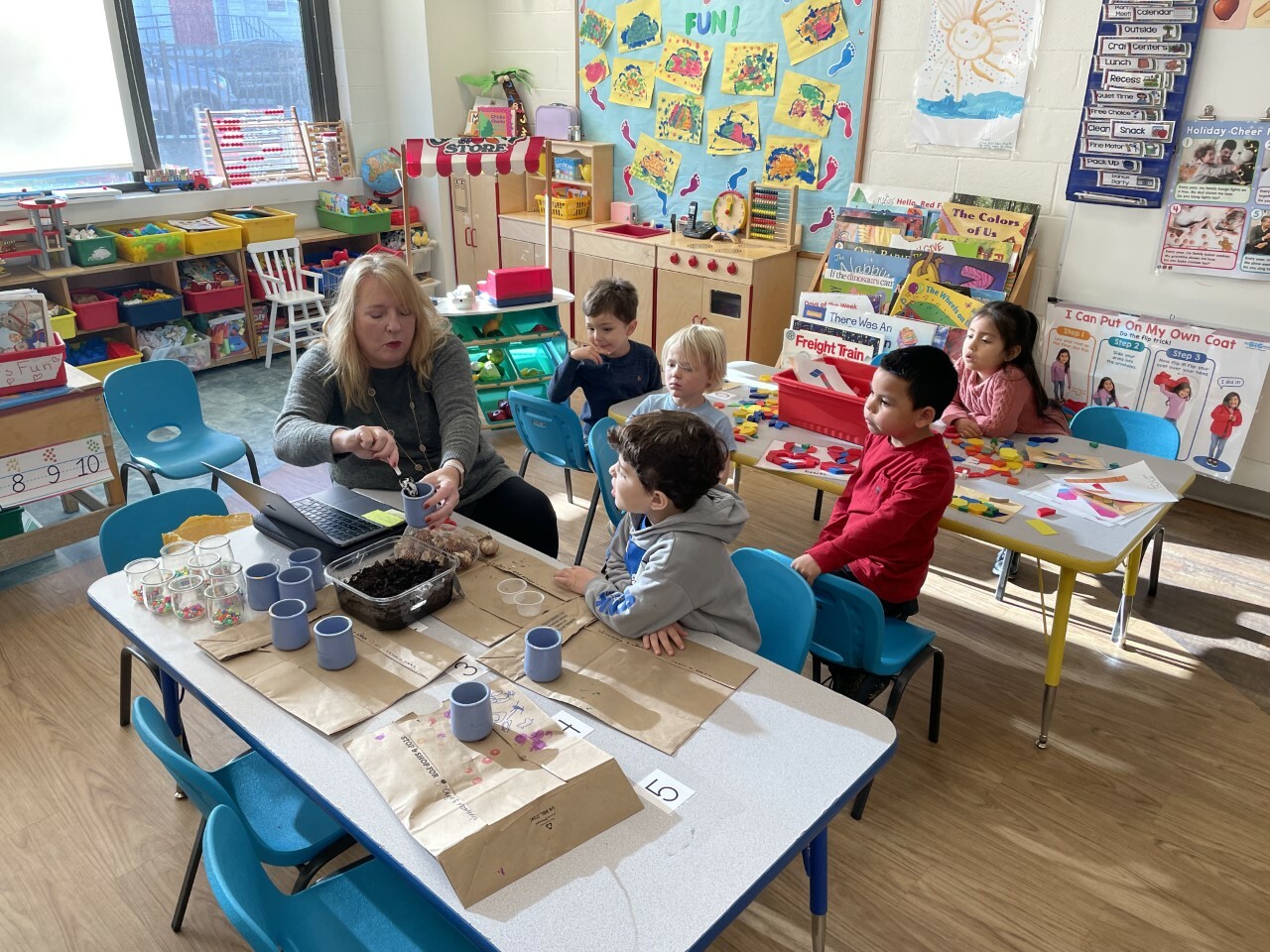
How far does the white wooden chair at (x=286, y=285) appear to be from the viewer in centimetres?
557

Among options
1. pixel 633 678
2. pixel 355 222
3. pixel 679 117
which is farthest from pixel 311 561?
pixel 355 222

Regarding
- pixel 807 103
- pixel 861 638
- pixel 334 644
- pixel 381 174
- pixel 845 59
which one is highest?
pixel 845 59

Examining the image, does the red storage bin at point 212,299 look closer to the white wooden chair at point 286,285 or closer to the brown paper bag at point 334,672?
the white wooden chair at point 286,285

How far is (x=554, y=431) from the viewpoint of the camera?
3.30m

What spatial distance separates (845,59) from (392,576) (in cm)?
402

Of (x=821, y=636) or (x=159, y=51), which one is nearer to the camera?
(x=821, y=636)

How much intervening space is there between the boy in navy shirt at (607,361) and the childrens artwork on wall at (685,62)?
2591 millimetres

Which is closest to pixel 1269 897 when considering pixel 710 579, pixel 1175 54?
pixel 710 579

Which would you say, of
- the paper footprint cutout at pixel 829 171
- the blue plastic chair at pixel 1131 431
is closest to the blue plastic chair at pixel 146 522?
the blue plastic chair at pixel 1131 431

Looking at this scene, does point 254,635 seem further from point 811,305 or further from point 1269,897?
point 811,305

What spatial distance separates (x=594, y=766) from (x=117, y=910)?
4.55 ft

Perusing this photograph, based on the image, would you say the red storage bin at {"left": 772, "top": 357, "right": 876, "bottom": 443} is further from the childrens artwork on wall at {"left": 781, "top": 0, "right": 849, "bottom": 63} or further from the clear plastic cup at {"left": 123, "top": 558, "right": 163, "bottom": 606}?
the childrens artwork on wall at {"left": 781, "top": 0, "right": 849, "bottom": 63}

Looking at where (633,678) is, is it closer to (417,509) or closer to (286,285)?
(417,509)

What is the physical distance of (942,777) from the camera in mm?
2459
